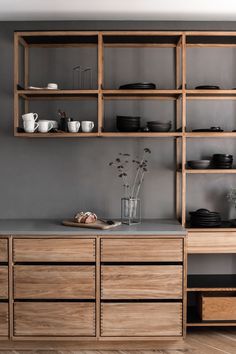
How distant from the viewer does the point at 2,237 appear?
350cm

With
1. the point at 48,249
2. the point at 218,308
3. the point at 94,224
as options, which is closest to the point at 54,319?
the point at 48,249

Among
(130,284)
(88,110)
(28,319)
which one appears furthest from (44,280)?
(88,110)

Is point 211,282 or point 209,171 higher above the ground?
point 209,171

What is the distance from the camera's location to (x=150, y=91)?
12.2 ft

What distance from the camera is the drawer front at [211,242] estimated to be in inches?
146

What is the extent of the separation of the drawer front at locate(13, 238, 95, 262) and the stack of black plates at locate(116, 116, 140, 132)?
2.90ft

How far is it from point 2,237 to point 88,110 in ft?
4.16

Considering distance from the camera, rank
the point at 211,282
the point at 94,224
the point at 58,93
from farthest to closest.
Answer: the point at 211,282 < the point at 58,93 < the point at 94,224

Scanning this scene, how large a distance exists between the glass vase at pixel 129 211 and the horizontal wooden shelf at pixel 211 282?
64 centimetres

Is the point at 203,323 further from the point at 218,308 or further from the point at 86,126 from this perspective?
the point at 86,126

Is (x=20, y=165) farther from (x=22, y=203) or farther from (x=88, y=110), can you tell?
(x=88, y=110)

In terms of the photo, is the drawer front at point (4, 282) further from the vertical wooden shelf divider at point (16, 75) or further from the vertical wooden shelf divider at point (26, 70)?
the vertical wooden shelf divider at point (26, 70)

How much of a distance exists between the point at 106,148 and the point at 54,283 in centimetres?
120

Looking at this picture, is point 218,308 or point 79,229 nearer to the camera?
point 79,229
